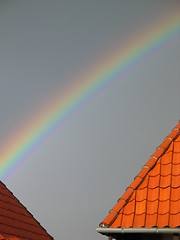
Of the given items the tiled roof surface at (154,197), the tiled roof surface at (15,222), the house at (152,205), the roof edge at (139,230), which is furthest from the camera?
the tiled roof surface at (15,222)

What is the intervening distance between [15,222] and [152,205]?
616cm

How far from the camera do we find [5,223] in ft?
41.4

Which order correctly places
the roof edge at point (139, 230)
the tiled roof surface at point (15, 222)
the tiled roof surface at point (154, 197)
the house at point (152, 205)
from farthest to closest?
the tiled roof surface at point (15, 222)
the tiled roof surface at point (154, 197)
the house at point (152, 205)
the roof edge at point (139, 230)

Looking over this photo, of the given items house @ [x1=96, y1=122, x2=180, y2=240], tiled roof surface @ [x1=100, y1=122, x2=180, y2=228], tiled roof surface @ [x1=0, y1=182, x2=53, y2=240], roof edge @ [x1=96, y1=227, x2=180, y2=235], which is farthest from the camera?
tiled roof surface @ [x1=0, y1=182, x2=53, y2=240]

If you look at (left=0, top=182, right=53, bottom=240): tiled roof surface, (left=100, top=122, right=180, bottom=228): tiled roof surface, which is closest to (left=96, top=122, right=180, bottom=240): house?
(left=100, top=122, right=180, bottom=228): tiled roof surface

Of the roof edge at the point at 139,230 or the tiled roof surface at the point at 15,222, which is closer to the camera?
the roof edge at the point at 139,230

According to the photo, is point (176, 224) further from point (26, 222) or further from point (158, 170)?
point (26, 222)

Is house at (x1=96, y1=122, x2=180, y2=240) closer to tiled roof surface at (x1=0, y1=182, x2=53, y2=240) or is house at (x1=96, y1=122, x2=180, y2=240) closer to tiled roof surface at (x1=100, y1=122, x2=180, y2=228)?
tiled roof surface at (x1=100, y1=122, x2=180, y2=228)

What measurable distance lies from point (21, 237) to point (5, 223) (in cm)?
64

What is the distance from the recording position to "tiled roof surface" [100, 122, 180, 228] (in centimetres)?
833

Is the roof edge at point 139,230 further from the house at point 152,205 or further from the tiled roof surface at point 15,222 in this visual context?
the tiled roof surface at point 15,222

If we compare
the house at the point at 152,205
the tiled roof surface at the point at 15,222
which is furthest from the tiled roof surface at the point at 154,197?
the tiled roof surface at the point at 15,222

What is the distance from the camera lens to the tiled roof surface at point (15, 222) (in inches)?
487

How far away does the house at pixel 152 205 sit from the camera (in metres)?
8.16
